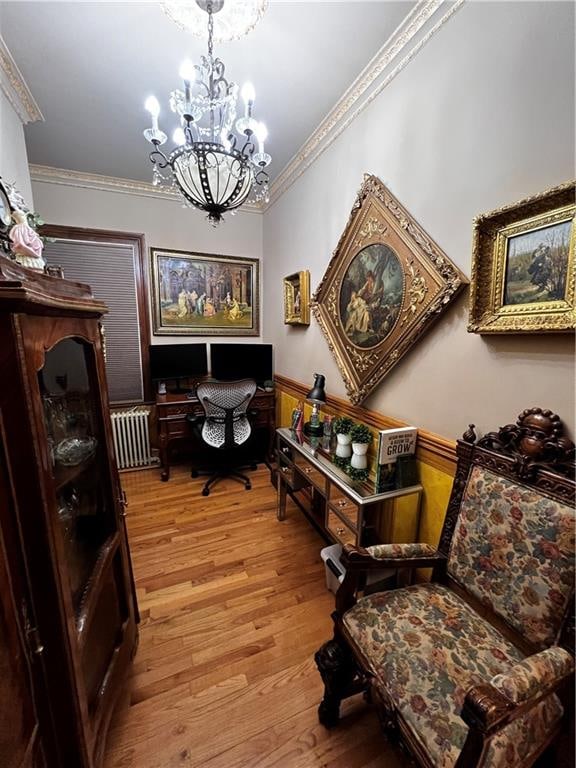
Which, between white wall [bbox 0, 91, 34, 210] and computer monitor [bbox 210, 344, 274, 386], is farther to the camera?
computer monitor [bbox 210, 344, 274, 386]

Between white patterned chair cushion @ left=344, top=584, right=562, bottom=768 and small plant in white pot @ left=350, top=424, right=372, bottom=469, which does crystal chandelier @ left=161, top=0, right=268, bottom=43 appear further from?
white patterned chair cushion @ left=344, top=584, right=562, bottom=768

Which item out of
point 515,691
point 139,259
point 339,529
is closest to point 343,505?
point 339,529

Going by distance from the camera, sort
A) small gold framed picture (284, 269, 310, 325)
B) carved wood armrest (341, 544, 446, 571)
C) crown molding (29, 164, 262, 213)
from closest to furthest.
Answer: carved wood armrest (341, 544, 446, 571) < small gold framed picture (284, 269, 310, 325) < crown molding (29, 164, 262, 213)

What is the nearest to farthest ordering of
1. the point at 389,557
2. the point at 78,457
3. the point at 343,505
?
1. the point at 78,457
2. the point at 389,557
3. the point at 343,505

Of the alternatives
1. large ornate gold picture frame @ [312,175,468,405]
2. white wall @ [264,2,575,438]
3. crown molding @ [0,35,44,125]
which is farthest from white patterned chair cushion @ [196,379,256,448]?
crown molding @ [0,35,44,125]

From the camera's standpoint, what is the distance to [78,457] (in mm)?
1063

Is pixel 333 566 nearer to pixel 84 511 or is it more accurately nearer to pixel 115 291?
pixel 84 511

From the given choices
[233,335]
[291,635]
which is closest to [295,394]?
[233,335]

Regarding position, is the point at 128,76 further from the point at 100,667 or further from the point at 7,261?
the point at 100,667

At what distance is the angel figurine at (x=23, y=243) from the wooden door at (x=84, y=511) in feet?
1.23

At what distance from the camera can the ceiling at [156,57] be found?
1.45 metres

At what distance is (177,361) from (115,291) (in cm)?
94

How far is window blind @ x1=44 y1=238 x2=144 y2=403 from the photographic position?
3059 mm

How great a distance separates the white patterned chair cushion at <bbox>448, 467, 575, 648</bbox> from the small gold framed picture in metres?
1.88
